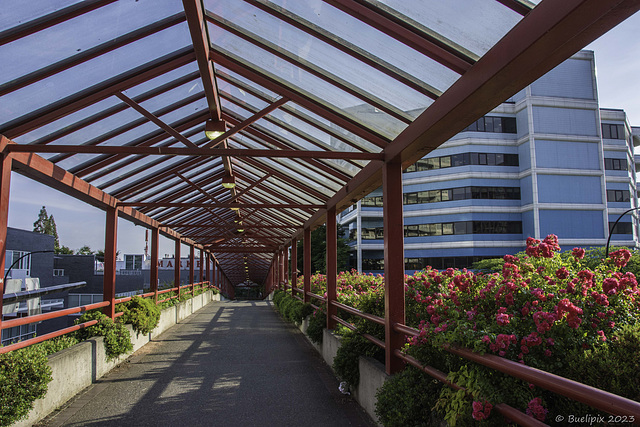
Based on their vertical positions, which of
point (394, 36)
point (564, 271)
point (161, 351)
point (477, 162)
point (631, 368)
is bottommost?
point (161, 351)

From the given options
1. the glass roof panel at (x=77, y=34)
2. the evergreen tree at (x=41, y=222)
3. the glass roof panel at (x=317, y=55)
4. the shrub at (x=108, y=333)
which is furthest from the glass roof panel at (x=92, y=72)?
the evergreen tree at (x=41, y=222)

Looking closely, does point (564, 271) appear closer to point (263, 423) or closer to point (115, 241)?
point (263, 423)

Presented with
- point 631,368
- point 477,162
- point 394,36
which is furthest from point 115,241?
point 477,162

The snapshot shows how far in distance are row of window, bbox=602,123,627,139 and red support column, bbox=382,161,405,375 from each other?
4923 centimetres

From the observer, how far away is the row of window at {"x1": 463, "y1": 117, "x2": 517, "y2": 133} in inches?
1817

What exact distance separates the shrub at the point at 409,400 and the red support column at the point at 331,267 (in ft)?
15.0

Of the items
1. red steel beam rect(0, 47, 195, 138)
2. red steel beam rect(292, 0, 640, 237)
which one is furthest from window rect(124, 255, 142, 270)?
red steel beam rect(292, 0, 640, 237)

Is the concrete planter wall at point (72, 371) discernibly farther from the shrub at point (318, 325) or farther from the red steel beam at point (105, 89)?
the shrub at point (318, 325)

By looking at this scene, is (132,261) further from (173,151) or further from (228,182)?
(173,151)

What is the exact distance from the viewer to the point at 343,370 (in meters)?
6.11

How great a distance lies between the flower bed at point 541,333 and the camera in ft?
9.62

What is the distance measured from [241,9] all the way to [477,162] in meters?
44.4

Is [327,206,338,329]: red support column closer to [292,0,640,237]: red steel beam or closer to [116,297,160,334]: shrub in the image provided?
[116,297,160,334]: shrub

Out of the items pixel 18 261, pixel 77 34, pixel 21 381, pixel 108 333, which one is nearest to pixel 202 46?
pixel 77 34
